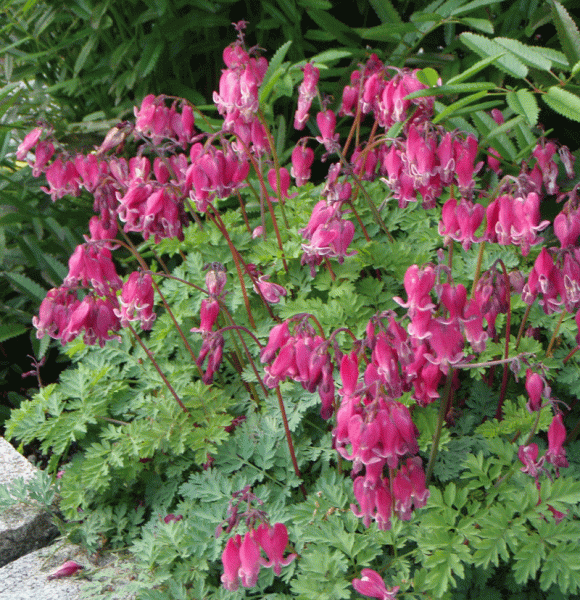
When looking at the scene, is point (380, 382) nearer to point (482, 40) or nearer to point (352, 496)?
point (352, 496)

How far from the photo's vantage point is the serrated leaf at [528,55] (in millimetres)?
1763

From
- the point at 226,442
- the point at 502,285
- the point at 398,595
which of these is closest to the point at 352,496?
the point at 398,595

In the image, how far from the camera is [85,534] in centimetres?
231

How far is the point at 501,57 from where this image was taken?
1.83m

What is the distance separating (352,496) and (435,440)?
34 cm

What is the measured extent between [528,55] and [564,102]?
236mm

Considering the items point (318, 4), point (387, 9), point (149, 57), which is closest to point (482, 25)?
point (387, 9)

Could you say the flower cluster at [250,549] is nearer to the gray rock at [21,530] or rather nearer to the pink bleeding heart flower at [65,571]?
the pink bleeding heart flower at [65,571]

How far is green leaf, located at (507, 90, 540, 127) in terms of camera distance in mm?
1719

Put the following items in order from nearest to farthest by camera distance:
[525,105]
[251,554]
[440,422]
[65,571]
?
[251,554]
[525,105]
[440,422]
[65,571]

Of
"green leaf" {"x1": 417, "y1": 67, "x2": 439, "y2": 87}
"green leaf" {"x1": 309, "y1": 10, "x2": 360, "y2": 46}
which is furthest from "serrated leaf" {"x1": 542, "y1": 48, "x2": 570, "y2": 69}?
"green leaf" {"x1": 309, "y1": 10, "x2": 360, "y2": 46}

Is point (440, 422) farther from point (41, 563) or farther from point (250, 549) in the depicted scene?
point (41, 563)

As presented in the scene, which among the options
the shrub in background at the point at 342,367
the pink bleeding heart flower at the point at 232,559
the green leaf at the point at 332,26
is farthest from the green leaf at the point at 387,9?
the pink bleeding heart flower at the point at 232,559

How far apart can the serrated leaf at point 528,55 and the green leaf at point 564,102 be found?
8 centimetres
